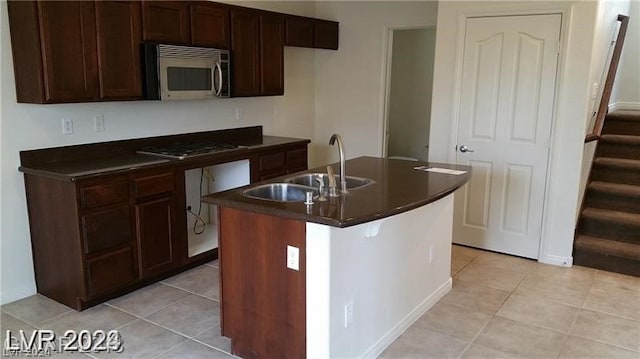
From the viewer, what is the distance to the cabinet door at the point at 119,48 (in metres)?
3.29

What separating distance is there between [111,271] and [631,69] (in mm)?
6332

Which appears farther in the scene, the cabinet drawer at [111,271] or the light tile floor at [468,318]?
the cabinet drawer at [111,271]

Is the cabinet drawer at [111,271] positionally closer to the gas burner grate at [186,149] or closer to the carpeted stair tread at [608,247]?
the gas burner grate at [186,149]

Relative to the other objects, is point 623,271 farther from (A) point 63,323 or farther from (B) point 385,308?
(A) point 63,323

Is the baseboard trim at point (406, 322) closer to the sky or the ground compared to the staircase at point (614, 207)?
closer to the ground

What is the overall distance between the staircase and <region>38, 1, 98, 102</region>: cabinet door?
391 centimetres

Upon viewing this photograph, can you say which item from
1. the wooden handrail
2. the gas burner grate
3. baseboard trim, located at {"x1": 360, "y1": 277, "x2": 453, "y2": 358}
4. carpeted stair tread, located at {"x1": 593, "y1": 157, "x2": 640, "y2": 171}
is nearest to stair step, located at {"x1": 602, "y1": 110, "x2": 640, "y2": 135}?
carpeted stair tread, located at {"x1": 593, "y1": 157, "x2": 640, "y2": 171}

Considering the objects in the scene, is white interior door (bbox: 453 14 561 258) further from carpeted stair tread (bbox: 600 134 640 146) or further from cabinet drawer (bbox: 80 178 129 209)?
cabinet drawer (bbox: 80 178 129 209)

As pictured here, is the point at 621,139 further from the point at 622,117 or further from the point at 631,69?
the point at 631,69

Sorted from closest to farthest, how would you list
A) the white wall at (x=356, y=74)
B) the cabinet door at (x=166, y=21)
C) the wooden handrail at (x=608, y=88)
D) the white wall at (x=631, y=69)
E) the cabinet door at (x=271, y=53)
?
the cabinet door at (x=166, y=21), the wooden handrail at (x=608, y=88), the cabinet door at (x=271, y=53), the white wall at (x=356, y=74), the white wall at (x=631, y=69)

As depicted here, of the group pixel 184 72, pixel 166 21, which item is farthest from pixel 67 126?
pixel 166 21

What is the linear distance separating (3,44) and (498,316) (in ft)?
11.7

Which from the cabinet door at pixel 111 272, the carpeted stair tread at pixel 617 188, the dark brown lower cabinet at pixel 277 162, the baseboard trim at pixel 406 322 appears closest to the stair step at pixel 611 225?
the carpeted stair tread at pixel 617 188

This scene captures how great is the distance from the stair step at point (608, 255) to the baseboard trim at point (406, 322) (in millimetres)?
1262
